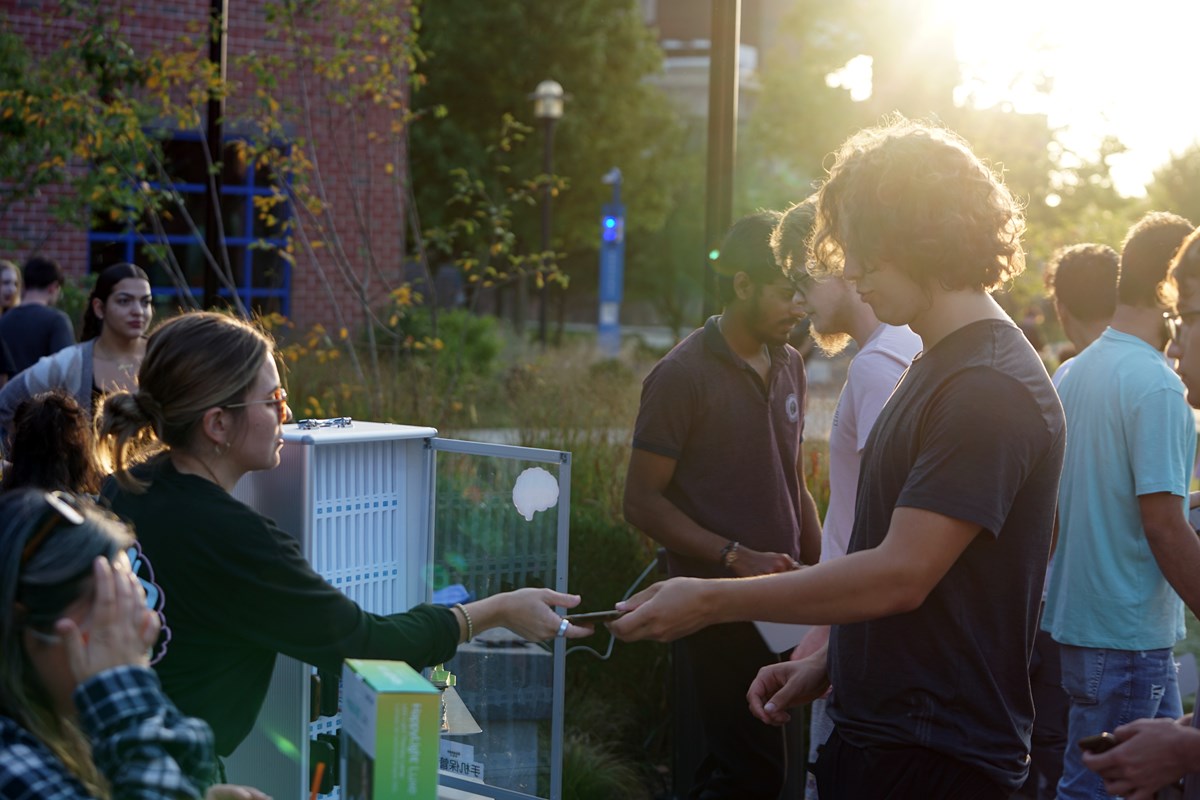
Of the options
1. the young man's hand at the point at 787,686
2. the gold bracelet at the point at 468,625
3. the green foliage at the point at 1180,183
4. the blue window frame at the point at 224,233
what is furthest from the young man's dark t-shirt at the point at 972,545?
the green foliage at the point at 1180,183

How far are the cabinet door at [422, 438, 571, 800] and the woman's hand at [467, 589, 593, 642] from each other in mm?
492

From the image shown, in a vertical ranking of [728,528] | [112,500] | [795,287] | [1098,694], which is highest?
[795,287]

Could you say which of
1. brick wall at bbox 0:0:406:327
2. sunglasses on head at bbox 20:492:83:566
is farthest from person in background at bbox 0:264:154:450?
brick wall at bbox 0:0:406:327

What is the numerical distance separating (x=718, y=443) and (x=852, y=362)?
61cm

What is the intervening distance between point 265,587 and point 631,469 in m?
1.88

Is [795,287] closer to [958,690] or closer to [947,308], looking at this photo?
[947,308]

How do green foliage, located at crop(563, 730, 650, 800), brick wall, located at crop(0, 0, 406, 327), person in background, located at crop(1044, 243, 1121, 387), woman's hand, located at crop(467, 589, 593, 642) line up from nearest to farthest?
woman's hand, located at crop(467, 589, 593, 642) → person in background, located at crop(1044, 243, 1121, 387) → green foliage, located at crop(563, 730, 650, 800) → brick wall, located at crop(0, 0, 406, 327)

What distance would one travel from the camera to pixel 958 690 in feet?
7.91

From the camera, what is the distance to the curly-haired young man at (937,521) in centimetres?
234

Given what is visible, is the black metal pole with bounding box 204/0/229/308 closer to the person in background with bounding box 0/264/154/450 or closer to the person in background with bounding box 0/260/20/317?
the person in background with bounding box 0/260/20/317

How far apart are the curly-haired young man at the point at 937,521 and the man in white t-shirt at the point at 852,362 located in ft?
3.43

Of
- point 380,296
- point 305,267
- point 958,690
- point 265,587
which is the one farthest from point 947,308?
point 305,267

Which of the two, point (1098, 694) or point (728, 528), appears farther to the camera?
point (728, 528)

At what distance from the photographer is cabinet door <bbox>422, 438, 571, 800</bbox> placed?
352 cm
